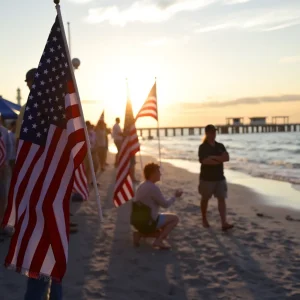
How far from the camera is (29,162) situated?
3.43 metres

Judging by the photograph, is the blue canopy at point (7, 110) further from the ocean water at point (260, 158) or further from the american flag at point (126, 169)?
the ocean water at point (260, 158)

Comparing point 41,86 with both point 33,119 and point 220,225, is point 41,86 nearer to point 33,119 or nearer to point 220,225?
point 33,119

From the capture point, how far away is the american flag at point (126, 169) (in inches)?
309

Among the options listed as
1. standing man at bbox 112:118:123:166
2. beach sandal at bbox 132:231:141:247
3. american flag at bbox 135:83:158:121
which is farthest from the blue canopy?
beach sandal at bbox 132:231:141:247

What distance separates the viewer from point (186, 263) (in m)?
5.92

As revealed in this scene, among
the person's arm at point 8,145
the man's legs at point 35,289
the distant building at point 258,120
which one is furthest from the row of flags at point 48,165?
the distant building at point 258,120

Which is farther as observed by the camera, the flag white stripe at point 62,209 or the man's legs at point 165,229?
the man's legs at point 165,229

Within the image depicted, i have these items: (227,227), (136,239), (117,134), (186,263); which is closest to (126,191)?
(136,239)

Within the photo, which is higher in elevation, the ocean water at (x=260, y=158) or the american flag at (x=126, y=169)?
the american flag at (x=126, y=169)

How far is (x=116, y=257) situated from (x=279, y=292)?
2.31m

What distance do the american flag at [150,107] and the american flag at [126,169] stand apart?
207 centimetres

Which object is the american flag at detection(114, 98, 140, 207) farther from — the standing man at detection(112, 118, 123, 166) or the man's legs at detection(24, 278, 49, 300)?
the standing man at detection(112, 118, 123, 166)

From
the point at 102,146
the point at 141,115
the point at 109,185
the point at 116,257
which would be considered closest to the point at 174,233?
the point at 116,257

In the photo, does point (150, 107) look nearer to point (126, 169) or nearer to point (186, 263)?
point (126, 169)
